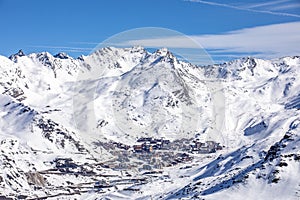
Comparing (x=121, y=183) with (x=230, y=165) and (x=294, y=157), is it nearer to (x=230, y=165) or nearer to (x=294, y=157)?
(x=230, y=165)

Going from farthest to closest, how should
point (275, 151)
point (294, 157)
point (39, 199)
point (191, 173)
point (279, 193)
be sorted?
1. point (191, 173)
2. point (39, 199)
3. point (275, 151)
4. point (294, 157)
5. point (279, 193)

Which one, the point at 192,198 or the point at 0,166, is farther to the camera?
the point at 0,166

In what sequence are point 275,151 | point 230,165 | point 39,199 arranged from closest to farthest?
1. point 275,151
2. point 230,165
3. point 39,199

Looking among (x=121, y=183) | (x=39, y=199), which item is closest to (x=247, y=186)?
(x=39, y=199)

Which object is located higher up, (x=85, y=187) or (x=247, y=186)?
(x=247, y=186)

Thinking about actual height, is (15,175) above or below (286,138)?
below

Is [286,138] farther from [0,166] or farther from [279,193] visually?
[0,166]

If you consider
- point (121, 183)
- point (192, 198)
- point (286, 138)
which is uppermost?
point (286, 138)

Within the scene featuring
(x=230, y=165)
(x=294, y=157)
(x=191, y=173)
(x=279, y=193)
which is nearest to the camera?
(x=279, y=193)

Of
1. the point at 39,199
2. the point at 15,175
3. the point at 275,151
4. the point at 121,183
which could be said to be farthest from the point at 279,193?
the point at 15,175
